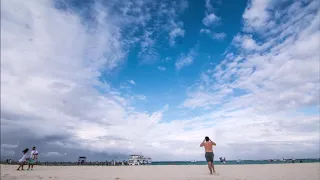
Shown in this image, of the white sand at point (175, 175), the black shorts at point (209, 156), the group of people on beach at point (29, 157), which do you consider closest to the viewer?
the white sand at point (175, 175)

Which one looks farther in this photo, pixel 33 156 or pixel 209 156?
pixel 33 156

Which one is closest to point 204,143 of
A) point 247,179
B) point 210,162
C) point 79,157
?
point 210,162

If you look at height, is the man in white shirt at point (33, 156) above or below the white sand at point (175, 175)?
above

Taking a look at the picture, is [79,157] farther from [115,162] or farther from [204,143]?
[204,143]

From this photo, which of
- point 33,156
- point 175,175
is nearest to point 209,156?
point 175,175

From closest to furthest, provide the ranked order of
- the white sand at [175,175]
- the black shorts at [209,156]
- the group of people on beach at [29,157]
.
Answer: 1. the white sand at [175,175]
2. the black shorts at [209,156]
3. the group of people on beach at [29,157]

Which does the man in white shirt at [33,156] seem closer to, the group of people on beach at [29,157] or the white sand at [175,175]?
the group of people on beach at [29,157]

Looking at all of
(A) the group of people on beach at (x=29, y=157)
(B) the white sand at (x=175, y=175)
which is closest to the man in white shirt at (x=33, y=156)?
(A) the group of people on beach at (x=29, y=157)

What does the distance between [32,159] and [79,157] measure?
205 ft

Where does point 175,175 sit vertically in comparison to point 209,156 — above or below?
below

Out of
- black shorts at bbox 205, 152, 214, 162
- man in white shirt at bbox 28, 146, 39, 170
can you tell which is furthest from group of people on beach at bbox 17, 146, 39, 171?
black shorts at bbox 205, 152, 214, 162

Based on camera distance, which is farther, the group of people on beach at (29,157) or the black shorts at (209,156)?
the group of people on beach at (29,157)

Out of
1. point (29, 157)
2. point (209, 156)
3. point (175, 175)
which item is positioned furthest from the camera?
point (29, 157)

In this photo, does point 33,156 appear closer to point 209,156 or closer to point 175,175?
point 175,175
